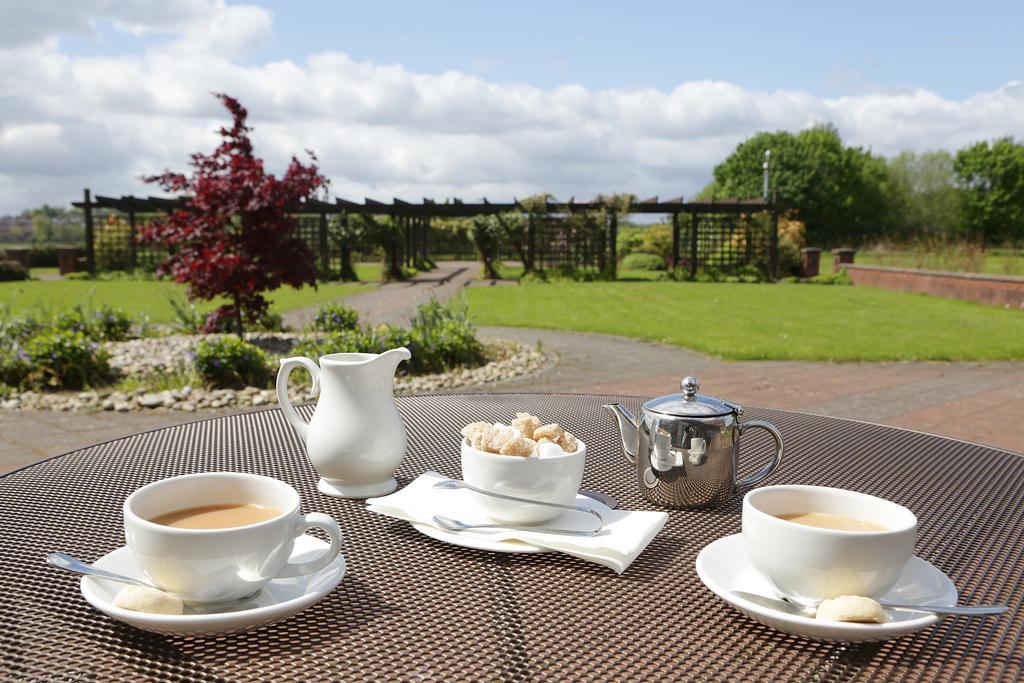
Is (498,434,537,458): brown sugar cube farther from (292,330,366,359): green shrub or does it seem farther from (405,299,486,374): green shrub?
(405,299,486,374): green shrub

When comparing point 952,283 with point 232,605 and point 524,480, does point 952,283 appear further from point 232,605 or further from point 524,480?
point 232,605

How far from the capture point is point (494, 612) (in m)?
0.93

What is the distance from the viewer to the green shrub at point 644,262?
24.9 metres

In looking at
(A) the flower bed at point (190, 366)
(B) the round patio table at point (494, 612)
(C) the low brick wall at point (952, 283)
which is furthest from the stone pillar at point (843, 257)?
(B) the round patio table at point (494, 612)

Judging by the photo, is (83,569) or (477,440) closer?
(83,569)

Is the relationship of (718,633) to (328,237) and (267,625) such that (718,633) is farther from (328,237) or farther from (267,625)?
(328,237)

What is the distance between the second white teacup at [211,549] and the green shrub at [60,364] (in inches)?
204

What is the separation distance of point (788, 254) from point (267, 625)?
67.3 feet

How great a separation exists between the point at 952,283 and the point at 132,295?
15.5 metres

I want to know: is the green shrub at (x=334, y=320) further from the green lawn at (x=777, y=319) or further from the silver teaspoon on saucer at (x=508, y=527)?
the silver teaspoon on saucer at (x=508, y=527)

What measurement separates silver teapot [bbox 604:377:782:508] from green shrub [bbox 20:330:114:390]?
531 cm

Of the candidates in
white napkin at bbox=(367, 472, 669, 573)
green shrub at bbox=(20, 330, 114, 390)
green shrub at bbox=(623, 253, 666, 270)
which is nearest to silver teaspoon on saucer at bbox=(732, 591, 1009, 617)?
white napkin at bbox=(367, 472, 669, 573)

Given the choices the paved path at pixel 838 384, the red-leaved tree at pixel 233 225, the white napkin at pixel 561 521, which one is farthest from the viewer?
the red-leaved tree at pixel 233 225

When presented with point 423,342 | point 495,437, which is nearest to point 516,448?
point 495,437
